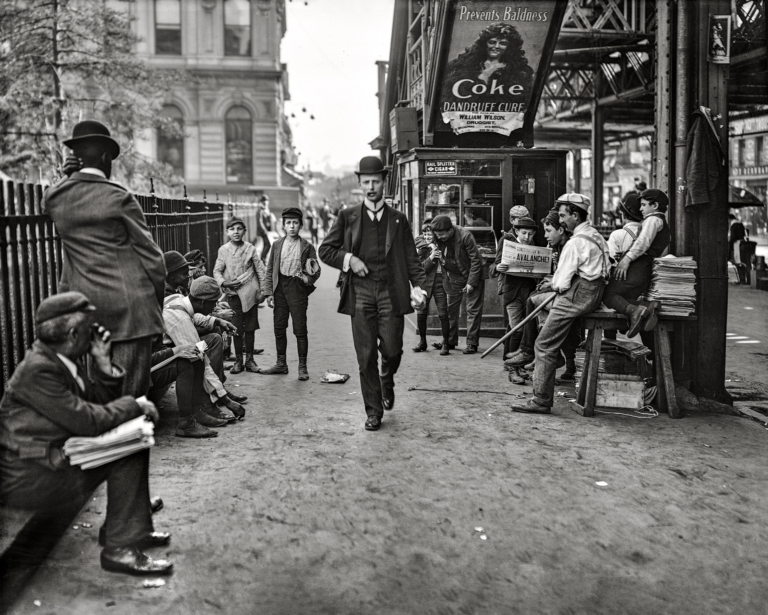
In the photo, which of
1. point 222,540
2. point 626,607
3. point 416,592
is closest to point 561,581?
point 626,607

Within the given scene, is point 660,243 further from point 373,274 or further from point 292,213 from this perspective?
point 292,213

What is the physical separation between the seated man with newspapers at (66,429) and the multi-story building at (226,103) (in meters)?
37.3

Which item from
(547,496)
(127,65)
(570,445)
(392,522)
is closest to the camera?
(392,522)

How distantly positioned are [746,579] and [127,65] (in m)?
20.4

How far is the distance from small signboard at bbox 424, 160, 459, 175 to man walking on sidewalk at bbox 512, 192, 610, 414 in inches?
215

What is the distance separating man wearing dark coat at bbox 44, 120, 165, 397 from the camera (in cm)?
436

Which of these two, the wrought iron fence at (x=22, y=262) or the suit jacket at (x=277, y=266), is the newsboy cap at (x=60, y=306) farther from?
the suit jacket at (x=277, y=266)

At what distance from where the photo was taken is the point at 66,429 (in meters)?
3.79

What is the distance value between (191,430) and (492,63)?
8621mm

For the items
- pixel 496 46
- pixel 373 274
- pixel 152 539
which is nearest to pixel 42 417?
pixel 152 539

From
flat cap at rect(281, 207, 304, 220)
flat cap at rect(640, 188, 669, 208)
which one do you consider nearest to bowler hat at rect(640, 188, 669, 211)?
flat cap at rect(640, 188, 669, 208)

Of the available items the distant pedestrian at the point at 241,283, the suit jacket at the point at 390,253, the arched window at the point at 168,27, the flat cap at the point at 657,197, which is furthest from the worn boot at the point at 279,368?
the arched window at the point at 168,27

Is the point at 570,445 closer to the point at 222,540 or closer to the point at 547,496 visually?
the point at 547,496

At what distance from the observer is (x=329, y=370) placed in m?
9.59
